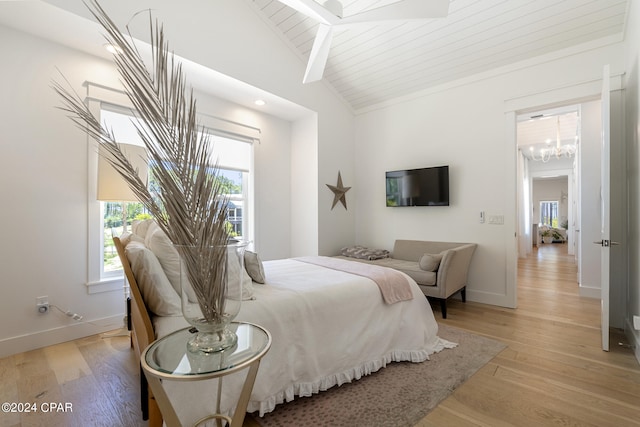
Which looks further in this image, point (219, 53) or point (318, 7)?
point (219, 53)

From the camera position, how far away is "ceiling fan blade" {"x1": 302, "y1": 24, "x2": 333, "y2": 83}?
2.57 metres

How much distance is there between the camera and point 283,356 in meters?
1.68

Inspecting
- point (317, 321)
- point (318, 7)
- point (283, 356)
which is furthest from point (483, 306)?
point (318, 7)

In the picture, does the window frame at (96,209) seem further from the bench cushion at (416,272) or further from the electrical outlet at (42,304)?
the bench cushion at (416,272)

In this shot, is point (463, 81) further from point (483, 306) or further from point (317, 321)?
point (317, 321)

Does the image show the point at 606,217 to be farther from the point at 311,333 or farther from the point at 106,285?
the point at 106,285

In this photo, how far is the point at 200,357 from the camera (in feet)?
3.44

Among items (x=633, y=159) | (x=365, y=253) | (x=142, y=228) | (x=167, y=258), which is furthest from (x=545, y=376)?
(x=142, y=228)

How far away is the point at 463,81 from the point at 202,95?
331 cm

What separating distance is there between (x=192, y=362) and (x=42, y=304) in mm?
2480

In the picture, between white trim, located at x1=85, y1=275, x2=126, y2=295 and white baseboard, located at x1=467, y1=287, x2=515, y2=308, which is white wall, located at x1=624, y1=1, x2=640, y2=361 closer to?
white baseboard, located at x1=467, y1=287, x2=515, y2=308

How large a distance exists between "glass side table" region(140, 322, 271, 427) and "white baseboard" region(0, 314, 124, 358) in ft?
7.29

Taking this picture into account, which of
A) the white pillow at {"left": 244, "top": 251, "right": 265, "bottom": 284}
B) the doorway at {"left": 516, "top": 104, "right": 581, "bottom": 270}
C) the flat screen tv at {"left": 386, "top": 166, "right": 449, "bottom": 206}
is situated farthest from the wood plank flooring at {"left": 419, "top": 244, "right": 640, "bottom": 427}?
the doorway at {"left": 516, "top": 104, "right": 581, "bottom": 270}

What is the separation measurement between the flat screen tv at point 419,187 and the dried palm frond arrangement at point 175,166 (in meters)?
3.53
